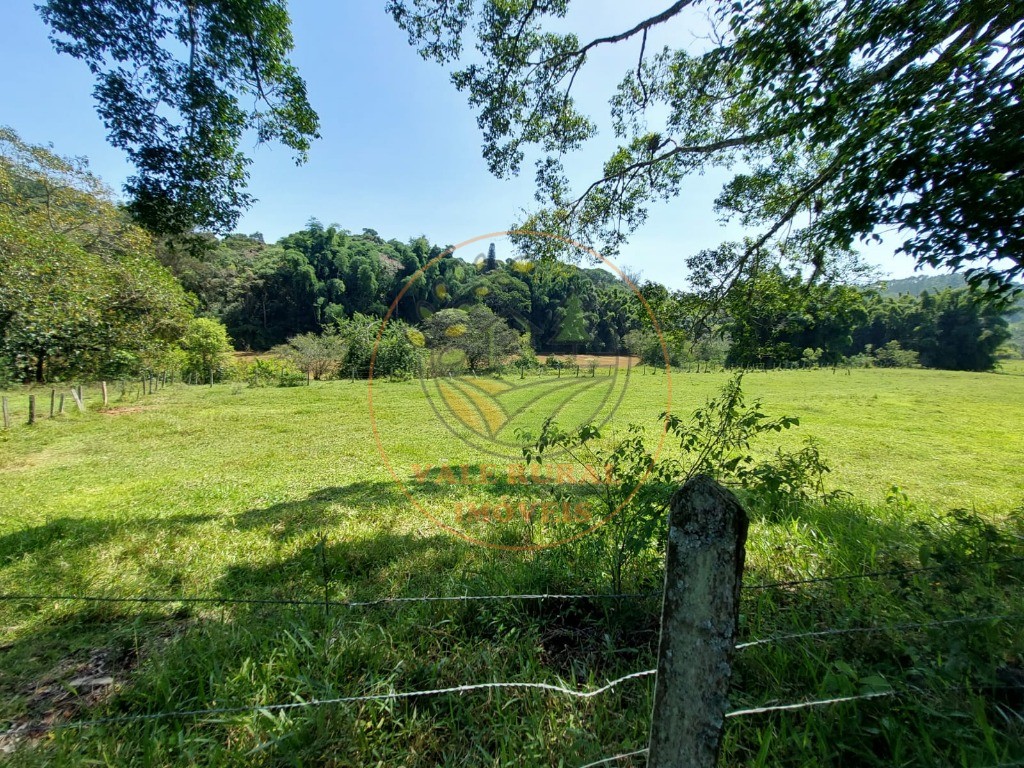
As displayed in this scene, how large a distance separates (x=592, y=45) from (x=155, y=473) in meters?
11.0

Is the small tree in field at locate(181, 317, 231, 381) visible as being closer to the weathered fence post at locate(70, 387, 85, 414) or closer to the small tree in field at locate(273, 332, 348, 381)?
the small tree in field at locate(273, 332, 348, 381)

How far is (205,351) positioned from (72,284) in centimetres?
1842

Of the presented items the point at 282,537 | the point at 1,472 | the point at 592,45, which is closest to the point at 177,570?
the point at 282,537

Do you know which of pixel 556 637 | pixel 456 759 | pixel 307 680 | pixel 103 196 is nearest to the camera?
pixel 456 759

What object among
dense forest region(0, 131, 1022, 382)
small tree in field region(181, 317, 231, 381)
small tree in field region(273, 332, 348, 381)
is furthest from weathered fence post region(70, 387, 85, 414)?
small tree in field region(273, 332, 348, 381)

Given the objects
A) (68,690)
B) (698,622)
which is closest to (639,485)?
(698,622)

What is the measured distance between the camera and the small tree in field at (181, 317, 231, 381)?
25.0 m

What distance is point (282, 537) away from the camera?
4.08 meters

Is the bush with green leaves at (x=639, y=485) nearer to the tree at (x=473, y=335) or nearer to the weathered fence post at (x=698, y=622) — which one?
the tree at (x=473, y=335)

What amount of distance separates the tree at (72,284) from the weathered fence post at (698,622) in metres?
14.4

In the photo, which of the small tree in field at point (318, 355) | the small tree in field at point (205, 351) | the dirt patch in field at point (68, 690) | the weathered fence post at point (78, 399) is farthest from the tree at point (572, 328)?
the small tree in field at point (205, 351)

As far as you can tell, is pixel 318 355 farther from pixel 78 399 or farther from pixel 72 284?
pixel 72 284

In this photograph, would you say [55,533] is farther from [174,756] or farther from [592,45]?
[592,45]

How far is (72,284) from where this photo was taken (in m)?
10.1
